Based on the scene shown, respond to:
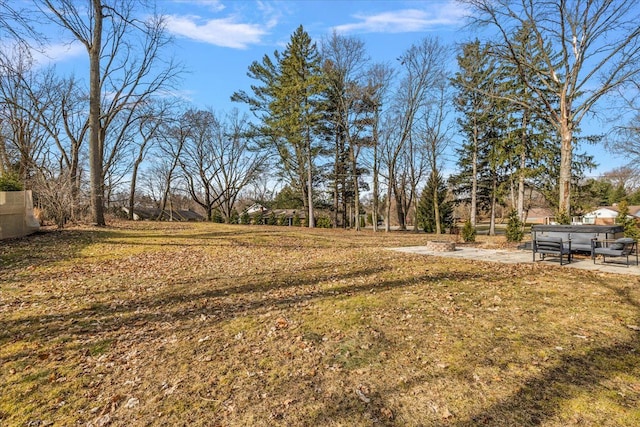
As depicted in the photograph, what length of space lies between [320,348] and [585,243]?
844 centimetres

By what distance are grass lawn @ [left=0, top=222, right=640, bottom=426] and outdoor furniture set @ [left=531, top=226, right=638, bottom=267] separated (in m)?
0.90

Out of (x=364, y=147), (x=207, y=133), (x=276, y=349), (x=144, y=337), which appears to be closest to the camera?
(x=276, y=349)

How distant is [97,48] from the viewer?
13.8m

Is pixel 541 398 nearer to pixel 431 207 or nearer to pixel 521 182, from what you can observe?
pixel 521 182

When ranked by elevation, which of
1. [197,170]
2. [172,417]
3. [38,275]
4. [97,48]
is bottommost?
[172,417]

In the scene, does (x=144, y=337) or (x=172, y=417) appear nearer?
(x=172, y=417)

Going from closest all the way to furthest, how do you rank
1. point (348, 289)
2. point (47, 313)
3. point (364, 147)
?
1. point (47, 313)
2. point (348, 289)
3. point (364, 147)

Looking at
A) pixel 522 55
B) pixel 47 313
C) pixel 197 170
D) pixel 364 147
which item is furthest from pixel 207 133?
pixel 47 313

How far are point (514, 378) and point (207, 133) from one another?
31.4 m

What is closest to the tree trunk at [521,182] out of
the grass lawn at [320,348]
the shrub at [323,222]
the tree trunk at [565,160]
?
the tree trunk at [565,160]

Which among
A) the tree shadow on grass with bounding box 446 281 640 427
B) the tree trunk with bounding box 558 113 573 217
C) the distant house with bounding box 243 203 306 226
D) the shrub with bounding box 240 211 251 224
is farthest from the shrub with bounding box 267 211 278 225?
the tree shadow on grass with bounding box 446 281 640 427

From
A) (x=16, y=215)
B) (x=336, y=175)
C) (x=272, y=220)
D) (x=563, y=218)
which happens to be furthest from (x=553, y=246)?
(x=272, y=220)

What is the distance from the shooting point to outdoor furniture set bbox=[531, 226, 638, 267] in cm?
707

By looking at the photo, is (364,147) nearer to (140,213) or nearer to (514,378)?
(514,378)
